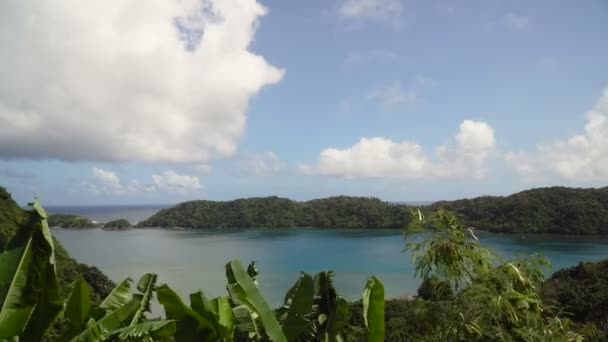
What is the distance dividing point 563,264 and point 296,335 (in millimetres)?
40556

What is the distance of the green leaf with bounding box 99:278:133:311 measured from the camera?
3078mm

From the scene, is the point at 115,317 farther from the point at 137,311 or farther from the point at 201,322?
the point at 201,322

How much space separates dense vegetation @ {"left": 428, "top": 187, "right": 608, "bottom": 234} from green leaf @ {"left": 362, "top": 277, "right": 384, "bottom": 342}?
49180 mm

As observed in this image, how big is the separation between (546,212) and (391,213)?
88.2 feet

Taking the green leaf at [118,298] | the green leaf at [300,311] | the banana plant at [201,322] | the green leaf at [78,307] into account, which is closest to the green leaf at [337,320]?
the green leaf at [300,311]

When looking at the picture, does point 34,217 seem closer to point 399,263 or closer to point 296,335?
point 296,335

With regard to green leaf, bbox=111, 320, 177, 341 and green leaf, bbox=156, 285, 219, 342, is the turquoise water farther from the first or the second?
green leaf, bbox=111, 320, 177, 341

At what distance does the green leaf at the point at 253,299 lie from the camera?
102 inches

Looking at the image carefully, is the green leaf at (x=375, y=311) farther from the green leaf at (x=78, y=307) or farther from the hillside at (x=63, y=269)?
the hillside at (x=63, y=269)

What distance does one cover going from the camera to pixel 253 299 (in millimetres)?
2725

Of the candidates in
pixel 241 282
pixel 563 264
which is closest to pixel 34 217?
pixel 241 282

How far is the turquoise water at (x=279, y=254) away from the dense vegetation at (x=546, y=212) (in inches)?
88.6

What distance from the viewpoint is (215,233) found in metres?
75.2

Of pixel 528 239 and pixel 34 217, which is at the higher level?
pixel 34 217
